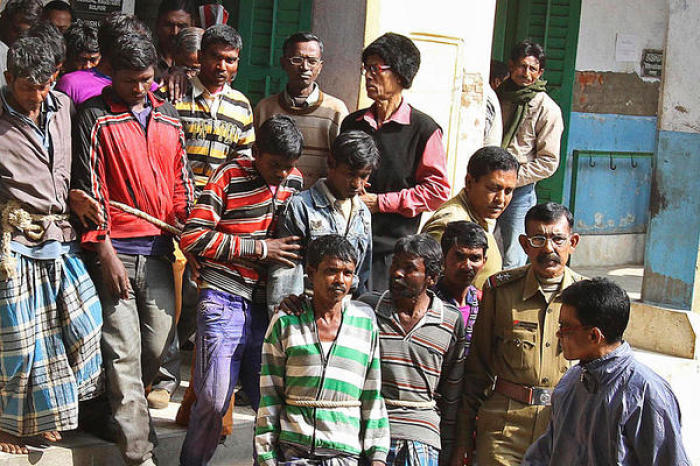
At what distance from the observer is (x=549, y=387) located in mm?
4211

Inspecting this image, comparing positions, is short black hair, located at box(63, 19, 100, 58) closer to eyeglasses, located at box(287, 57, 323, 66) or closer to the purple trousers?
eyeglasses, located at box(287, 57, 323, 66)

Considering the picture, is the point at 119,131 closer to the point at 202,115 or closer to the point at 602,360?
the point at 202,115

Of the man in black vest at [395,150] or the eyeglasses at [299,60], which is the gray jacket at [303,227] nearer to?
the man in black vest at [395,150]

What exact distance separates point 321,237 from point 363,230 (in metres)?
0.47

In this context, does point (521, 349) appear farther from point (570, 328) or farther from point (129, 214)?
point (129, 214)

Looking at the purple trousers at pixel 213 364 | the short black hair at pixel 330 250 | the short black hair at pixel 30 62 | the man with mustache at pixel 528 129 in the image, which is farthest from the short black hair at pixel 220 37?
the man with mustache at pixel 528 129

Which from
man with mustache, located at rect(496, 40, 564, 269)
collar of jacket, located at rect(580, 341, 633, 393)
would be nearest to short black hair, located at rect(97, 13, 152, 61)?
collar of jacket, located at rect(580, 341, 633, 393)

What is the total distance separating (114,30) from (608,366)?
2.52 m

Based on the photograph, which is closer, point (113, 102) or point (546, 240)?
point (546, 240)

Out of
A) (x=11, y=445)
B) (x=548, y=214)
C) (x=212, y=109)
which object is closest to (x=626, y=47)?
(x=212, y=109)

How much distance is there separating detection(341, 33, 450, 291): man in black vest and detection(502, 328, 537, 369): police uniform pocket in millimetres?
933


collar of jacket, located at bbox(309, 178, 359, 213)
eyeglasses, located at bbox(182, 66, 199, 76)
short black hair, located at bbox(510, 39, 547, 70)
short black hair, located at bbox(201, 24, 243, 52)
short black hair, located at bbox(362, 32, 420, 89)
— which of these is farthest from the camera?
short black hair, located at bbox(510, 39, 547, 70)

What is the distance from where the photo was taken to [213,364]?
429 centimetres

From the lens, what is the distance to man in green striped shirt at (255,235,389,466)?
3.82 meters
